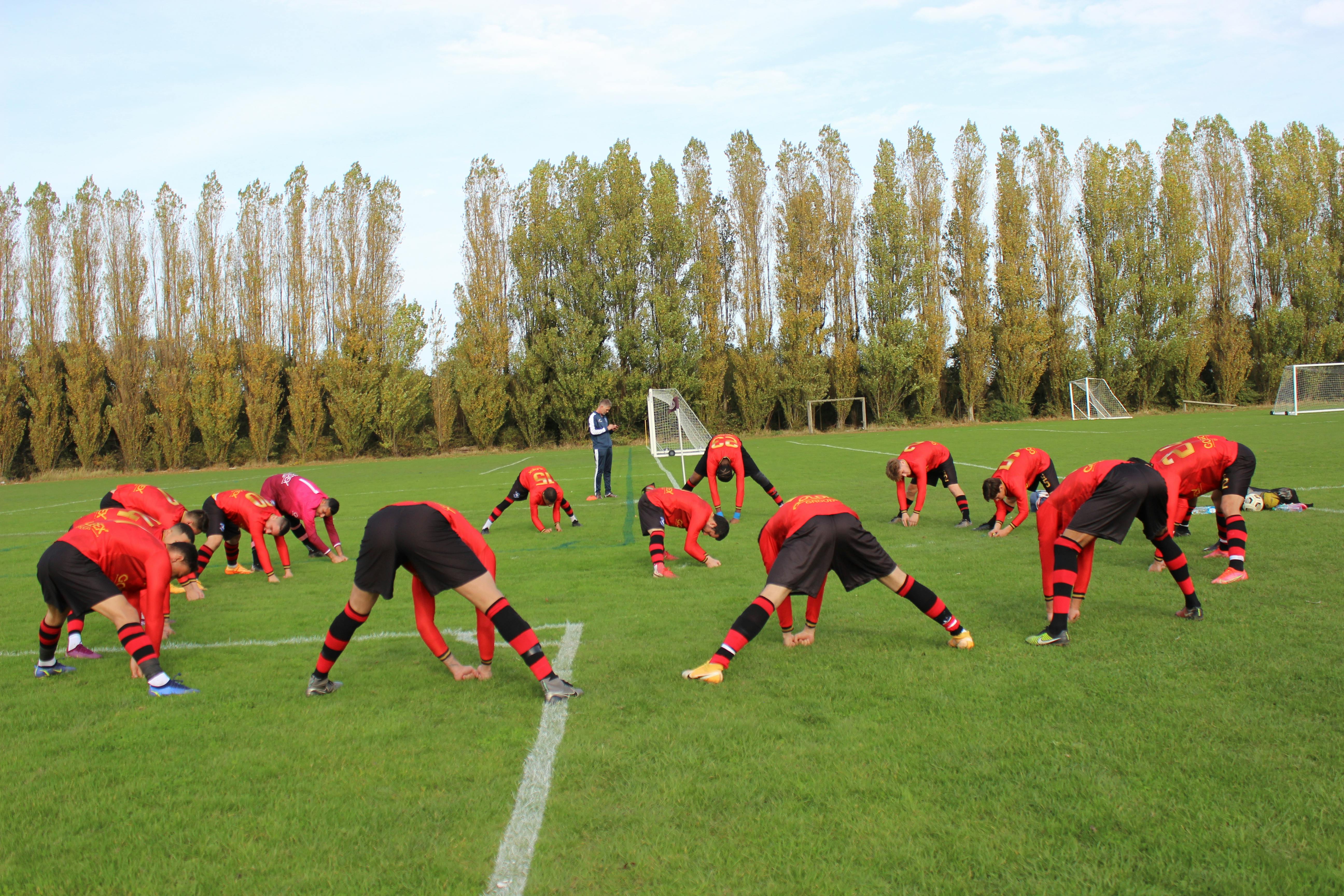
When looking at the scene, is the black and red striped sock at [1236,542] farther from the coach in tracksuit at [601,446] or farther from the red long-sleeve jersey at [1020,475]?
the coach in tracksuit at [601,446]

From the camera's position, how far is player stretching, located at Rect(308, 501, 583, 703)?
464 cm

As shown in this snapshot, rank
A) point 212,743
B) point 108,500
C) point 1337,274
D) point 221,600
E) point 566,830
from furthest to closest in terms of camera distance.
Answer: point 1337,274
point 108,500
point 221,600
point 212,743
point 566,830

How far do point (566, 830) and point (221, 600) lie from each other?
629 cm

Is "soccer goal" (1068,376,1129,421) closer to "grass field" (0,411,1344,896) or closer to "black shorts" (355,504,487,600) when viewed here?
"grass field" (0,411,1344,896)

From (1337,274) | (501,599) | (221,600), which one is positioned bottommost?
(221,600)

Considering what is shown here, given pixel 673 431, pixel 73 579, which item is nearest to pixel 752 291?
pixel 673 431

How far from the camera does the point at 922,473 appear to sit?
10562 millimetres

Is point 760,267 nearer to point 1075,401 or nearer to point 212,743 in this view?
point 1075,401

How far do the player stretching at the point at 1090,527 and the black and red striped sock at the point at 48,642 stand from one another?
261 inches

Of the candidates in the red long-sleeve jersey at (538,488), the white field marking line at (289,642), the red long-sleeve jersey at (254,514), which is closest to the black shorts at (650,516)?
the white field marking line at (289,642)

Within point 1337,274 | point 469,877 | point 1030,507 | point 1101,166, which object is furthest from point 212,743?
point 1337,274

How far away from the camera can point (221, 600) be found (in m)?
8.09

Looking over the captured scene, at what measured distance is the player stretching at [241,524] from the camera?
866 centimetres

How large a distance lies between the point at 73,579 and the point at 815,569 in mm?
4822
